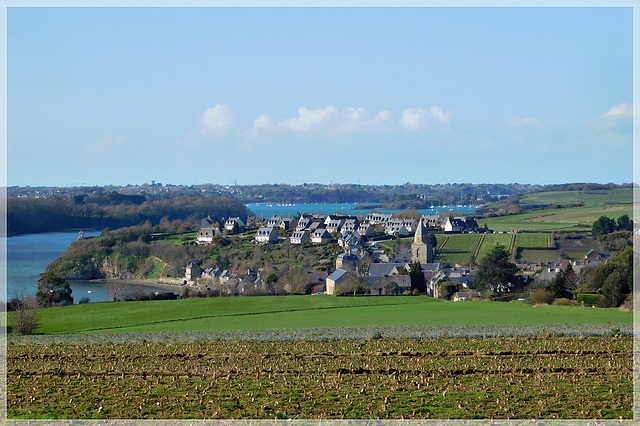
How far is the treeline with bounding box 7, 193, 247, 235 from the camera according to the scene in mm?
78875

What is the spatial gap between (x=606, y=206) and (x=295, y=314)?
63485mm

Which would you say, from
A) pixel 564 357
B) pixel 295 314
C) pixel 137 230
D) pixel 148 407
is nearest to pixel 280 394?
pixel 148 407

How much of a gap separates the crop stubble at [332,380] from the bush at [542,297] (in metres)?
13.7

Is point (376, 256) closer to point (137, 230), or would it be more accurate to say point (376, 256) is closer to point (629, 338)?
point (137, 230)

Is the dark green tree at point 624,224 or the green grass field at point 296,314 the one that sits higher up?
the dark green tree at point 624,224

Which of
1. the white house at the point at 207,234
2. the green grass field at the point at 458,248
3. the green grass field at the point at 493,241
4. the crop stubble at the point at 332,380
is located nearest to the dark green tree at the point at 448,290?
the green grass field at the point at 458,248

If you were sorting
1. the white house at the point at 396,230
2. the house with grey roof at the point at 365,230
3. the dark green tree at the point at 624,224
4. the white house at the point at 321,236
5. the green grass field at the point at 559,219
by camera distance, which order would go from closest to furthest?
1. the dark green tree at the point at 624,224
2. the green grass field at the point at 559,219
3. the white house at the point at 321,236
4. the white house at the point at 396,230
5. the house with grey roof at the point at 365,230

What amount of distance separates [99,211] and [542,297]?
7210 cm

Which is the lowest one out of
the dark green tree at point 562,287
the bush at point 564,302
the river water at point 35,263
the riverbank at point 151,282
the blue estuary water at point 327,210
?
the riverbank at point 151,282

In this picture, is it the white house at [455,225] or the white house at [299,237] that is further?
the white house at [455,225]

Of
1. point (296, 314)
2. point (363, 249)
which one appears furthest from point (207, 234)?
point (296, 314)

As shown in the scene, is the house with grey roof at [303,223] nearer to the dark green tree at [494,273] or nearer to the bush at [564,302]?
the dark green tree at [494,273]

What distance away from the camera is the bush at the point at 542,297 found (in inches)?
1176

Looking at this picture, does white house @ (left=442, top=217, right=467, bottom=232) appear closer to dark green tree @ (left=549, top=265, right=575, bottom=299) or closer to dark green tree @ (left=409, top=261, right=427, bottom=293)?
dark green tree @ (left=409, top=261, right=427, bottom=293)
